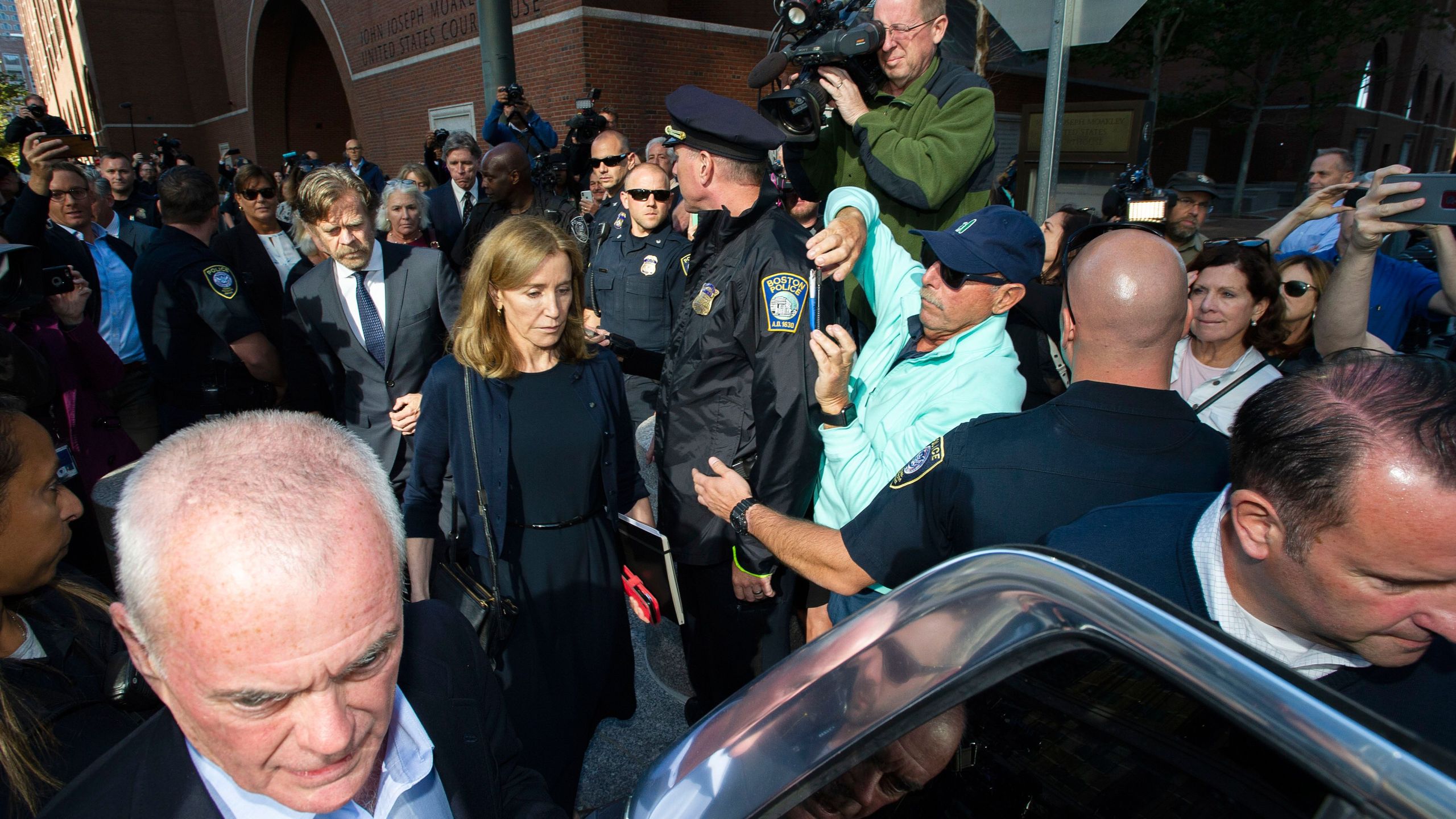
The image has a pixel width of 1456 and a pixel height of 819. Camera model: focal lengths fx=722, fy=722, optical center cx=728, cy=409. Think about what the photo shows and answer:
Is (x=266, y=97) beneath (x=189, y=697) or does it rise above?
above

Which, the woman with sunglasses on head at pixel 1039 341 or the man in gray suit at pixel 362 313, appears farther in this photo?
the man in gray suit at pixel 362 313

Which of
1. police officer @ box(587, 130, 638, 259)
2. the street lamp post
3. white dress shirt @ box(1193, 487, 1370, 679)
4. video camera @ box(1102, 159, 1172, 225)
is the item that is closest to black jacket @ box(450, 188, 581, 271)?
police officer @ box(587, 130, 638, 259)

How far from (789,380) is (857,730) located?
59.6 inches

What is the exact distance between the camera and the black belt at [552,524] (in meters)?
2.33

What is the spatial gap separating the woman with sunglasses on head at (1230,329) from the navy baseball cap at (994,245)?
1089mm

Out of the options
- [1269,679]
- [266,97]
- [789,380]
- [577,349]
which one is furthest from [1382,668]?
[266,97]

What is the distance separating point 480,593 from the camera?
2.15 m

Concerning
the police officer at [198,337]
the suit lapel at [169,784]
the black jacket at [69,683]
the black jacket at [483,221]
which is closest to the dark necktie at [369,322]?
the police officer at [198,337]

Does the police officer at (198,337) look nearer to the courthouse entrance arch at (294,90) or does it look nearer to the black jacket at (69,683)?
the black jacket at (69,683)

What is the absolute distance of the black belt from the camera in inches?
91.6

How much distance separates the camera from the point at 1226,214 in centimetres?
2622

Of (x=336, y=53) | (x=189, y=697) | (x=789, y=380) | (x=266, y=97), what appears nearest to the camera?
(x=189, y=697)

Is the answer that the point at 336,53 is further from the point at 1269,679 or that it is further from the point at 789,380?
the point at 1269,679

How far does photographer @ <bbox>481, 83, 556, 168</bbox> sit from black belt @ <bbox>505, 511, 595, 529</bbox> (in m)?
5.61
